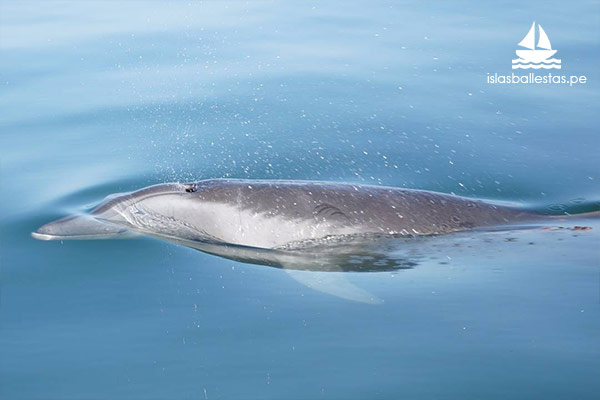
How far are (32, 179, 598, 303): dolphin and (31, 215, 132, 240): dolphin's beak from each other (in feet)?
0.04

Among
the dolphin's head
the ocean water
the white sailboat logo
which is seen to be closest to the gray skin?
the dolphin's head

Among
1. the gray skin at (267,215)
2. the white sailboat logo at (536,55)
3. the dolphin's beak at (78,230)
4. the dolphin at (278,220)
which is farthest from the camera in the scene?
the white sailboat logo at (536,55)

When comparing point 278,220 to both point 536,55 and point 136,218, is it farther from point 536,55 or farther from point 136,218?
point 536,55

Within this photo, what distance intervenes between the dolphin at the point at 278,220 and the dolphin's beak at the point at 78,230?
0.01 m

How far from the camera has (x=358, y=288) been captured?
959 cm

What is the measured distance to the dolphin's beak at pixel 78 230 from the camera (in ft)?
35.7

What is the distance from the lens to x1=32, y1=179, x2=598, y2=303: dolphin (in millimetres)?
10617

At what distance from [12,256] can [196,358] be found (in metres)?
3.47

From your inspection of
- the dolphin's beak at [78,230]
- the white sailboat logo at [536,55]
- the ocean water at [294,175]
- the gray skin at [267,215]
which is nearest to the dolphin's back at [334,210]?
the gray skin at [267,215]

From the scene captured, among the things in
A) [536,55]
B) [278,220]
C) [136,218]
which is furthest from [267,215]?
[536,55]

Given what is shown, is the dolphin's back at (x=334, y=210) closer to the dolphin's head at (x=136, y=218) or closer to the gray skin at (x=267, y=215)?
the gray skin at (x=267, y=215)

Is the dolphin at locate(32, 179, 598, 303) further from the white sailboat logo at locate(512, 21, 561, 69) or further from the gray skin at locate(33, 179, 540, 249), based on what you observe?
the white sailboat logo at locate(512, 21, 561, 69)

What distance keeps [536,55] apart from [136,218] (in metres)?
11.5

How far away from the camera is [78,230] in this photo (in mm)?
10922
